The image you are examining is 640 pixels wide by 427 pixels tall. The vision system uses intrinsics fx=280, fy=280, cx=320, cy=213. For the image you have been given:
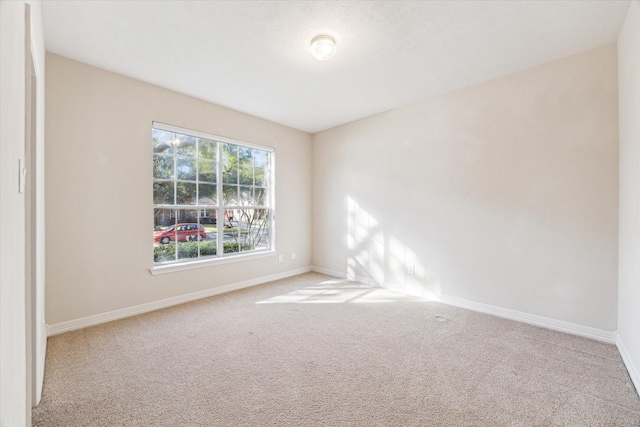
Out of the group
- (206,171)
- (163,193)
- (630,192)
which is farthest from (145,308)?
(630,192)

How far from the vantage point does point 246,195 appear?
443 cm

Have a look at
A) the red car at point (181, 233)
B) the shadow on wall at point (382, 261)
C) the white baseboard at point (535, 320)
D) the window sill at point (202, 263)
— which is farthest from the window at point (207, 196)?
the white baseboard at point (535, 320)

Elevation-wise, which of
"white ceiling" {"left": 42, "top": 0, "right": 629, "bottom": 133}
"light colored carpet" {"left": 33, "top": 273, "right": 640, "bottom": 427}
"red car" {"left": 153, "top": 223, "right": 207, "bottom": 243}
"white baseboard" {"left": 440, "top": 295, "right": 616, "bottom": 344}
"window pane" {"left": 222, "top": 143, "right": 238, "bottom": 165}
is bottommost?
"light colored carpet" {"left": 33, "top": 273, "right": 640, "bottom": 427}

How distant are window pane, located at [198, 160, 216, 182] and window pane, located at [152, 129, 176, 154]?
42cm

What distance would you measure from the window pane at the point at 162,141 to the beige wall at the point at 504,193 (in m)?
2.66

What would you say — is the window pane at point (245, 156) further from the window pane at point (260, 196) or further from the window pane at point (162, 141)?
the window pane at point (162, 141)

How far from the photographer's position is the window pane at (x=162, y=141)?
341cm

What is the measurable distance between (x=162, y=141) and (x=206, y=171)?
0.65 meters

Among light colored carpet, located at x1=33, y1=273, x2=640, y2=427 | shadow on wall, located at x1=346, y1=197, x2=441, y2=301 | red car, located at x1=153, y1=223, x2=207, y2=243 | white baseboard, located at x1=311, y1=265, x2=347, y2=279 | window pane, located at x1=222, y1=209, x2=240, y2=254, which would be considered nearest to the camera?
light colored carpet, located at x1=33, y1=273, x2=640, y2=427

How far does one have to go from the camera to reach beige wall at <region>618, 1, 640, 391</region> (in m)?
1.98

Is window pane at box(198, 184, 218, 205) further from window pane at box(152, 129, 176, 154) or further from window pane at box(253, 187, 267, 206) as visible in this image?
window pane at box(253, 187, 267, 206)

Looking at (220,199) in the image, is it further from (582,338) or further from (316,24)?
(582,338)

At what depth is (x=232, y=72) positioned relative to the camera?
3.00 metres

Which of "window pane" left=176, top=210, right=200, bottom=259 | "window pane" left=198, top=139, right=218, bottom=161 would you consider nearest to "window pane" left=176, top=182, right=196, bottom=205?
"window pane" left=176, top=210, right=200, bottom=259
